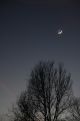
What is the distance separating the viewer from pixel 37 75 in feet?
75.5

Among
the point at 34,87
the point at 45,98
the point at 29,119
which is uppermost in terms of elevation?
the point at 34,87

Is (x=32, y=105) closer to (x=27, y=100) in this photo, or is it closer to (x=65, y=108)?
(x=27, y=100)

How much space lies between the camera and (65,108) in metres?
22.3

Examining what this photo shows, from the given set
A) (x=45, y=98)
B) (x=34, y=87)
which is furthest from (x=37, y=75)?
(x=45, y=98)

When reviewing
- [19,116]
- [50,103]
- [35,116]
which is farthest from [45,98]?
[19,116]

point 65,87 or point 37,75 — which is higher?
point 37,75

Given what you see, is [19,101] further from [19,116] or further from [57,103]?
[57,103]

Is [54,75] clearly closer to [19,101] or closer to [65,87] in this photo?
[65,87]

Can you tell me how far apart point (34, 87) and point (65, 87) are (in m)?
3.63

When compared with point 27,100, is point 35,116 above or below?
below

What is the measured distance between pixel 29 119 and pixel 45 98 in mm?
2965

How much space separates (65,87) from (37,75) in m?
3.54

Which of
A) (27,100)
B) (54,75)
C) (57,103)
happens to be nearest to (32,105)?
(27,100)

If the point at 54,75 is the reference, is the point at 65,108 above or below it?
below
